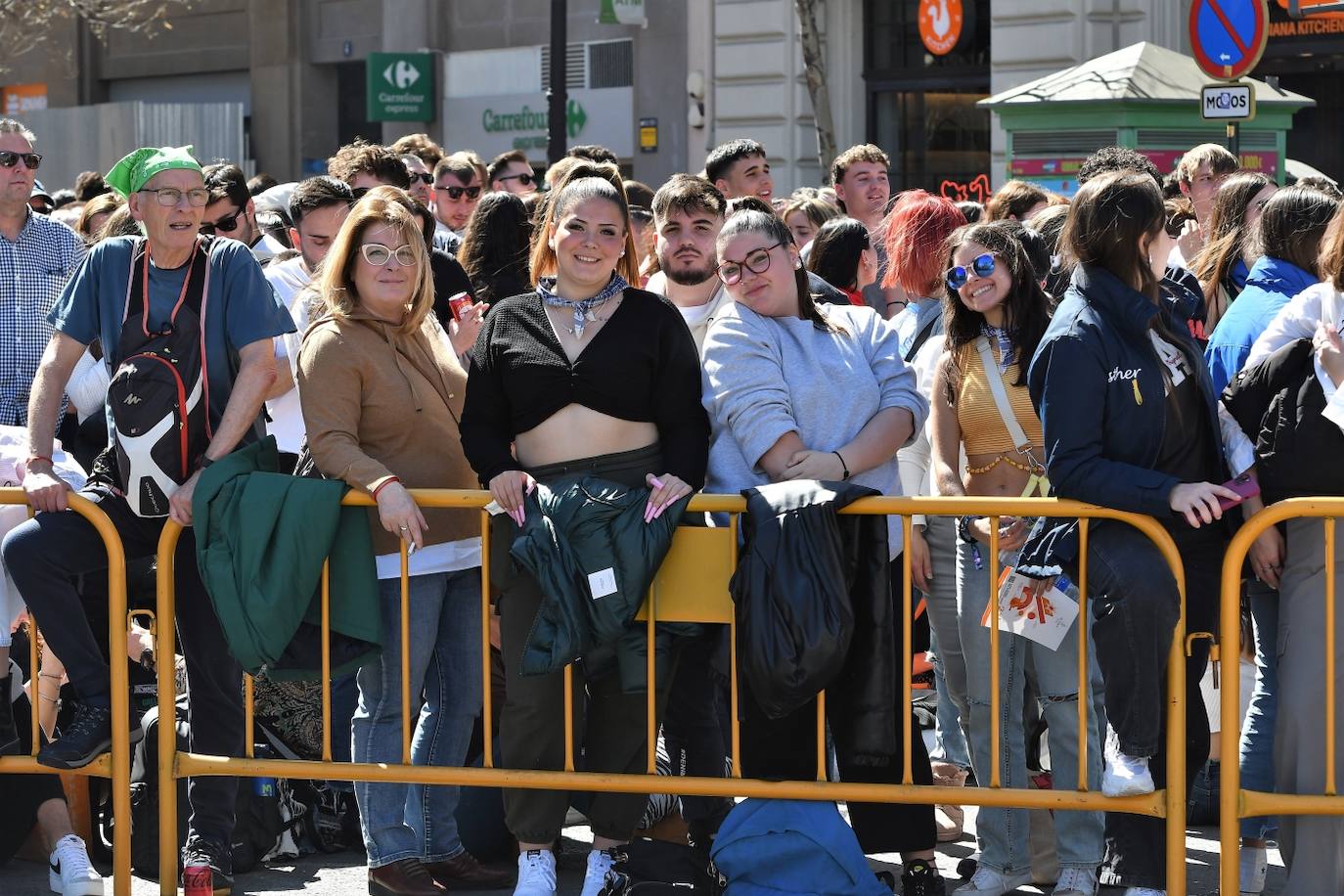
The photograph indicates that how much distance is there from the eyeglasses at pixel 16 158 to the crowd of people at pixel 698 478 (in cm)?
135

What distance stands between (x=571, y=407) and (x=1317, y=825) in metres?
2.41

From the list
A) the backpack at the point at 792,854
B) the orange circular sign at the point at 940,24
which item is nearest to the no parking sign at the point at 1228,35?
the backpack at the point at 792,854

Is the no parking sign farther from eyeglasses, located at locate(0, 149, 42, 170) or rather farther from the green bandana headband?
the green bandana headband

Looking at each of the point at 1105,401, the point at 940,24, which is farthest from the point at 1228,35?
the point at 940,24

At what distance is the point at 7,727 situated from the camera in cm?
549

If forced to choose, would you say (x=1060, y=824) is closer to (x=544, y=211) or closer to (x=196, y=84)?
(x=544, y=211)

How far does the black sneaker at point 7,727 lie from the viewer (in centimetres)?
543

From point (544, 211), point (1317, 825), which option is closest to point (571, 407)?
point (544, 211)

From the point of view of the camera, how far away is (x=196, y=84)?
31609 millimetres

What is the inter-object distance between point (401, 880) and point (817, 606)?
1.60m

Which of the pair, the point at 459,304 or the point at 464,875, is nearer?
the point at 464,875

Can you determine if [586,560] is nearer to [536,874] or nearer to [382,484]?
[382,484]

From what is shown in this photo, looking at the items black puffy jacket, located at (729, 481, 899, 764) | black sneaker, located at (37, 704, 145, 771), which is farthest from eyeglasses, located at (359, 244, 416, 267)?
black sneaker, located at (37, 704, 145, 771)

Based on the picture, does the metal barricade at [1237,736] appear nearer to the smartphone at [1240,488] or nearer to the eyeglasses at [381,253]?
the smartphone at [1240,488]
